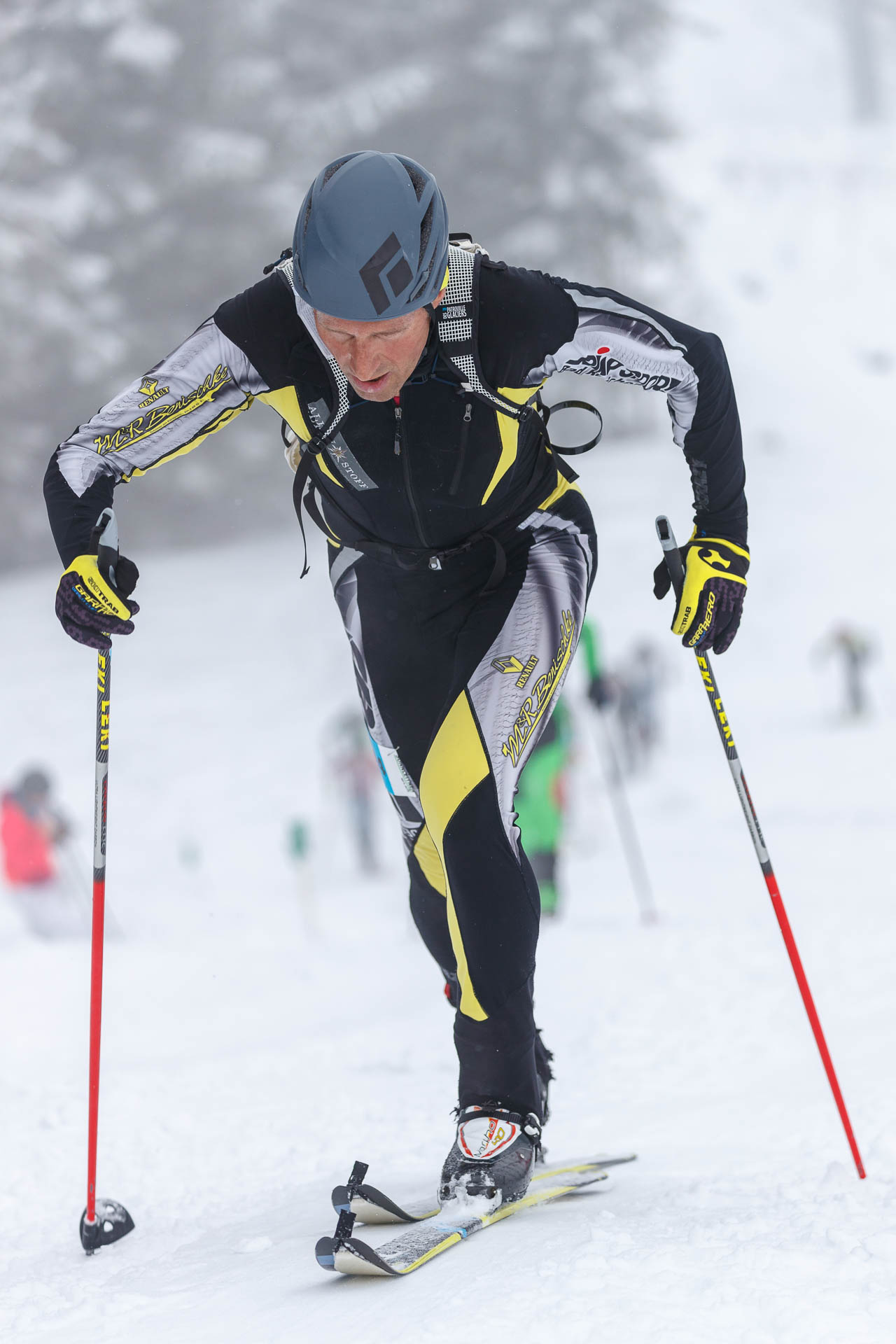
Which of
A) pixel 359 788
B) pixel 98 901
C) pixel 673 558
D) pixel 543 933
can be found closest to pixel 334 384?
pixel 673 558

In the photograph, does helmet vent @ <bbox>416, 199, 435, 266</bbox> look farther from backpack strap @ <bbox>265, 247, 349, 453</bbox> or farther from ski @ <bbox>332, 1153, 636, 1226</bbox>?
ski @ <bbox>332, 1153, 636, 1226</bbox>

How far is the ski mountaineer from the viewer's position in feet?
8.29

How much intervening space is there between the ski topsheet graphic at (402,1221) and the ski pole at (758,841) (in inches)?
22.6

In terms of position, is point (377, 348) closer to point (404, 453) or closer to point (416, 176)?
point (404, 453)

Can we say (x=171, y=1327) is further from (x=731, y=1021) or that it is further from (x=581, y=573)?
(x=731, y=1021)

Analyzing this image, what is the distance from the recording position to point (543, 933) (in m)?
7.40

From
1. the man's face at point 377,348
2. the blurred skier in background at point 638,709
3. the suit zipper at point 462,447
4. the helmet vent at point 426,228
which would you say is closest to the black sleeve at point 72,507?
the man's face at point 377,348

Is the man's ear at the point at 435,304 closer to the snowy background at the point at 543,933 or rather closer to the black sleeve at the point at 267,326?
the black sleeve at the point at 267,326

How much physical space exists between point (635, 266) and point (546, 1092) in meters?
26.0

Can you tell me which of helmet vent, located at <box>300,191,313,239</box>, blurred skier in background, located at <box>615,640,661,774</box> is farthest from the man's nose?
blurred skier in background, located at <box>615,640,661,774</box>

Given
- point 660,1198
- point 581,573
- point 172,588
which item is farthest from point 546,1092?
point 172,588

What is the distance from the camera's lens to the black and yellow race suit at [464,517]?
2.68m

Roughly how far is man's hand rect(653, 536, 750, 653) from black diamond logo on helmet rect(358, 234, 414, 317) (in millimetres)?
863

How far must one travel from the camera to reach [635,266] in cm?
2702
